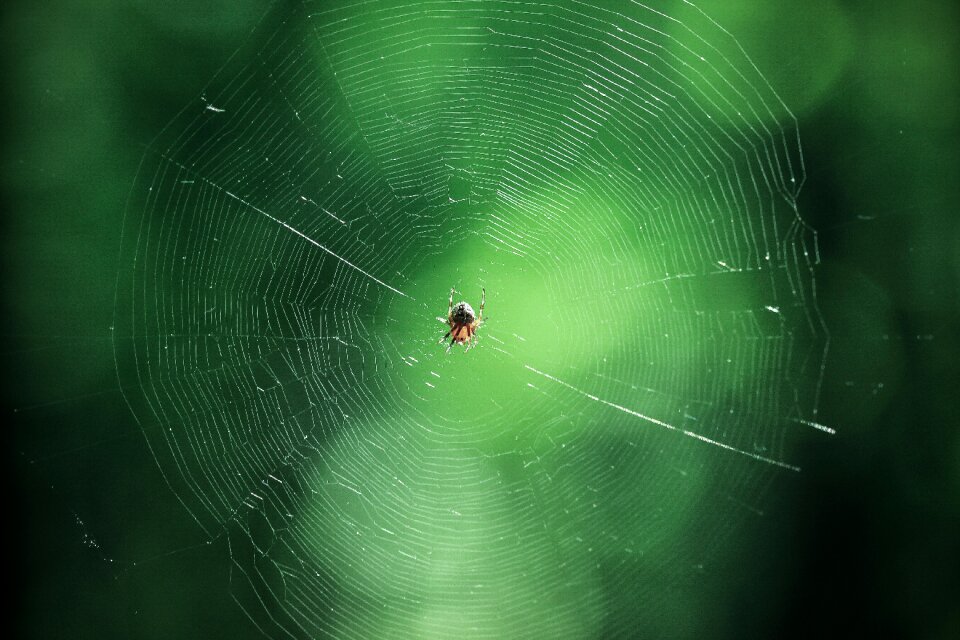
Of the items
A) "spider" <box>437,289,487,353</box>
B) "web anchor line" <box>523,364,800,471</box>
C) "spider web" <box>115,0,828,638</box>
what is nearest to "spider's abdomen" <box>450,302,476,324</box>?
"spider" <box>437,289,487,353</box>

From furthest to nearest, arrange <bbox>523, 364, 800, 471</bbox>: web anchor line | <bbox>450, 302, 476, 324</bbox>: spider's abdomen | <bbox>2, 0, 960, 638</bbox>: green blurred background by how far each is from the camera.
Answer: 1. <bbox>450, 302, 476, 324</bbox>: spider's abdomen
2. <bbox>523, 364, 800, 471</bbox>: web anchor line
3. <bbox>2, 0, 960, 638</bbox>: green blurred background

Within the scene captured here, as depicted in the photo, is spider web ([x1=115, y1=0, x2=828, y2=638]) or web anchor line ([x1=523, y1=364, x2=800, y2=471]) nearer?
spider web ([x1=115, y1=0, x2=828, y2=638])

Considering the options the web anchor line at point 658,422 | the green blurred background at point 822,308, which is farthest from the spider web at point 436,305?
the green blurred background at point 822,308

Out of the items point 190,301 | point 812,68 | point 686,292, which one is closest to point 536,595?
point 686,292

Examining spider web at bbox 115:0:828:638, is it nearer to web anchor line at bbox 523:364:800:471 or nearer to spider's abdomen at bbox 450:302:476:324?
web anchor line at bbox 523:364:800:471

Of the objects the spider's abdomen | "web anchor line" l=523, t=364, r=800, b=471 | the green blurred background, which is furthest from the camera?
the spider's abdomen

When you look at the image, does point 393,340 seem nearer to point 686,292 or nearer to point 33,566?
point 686,292
